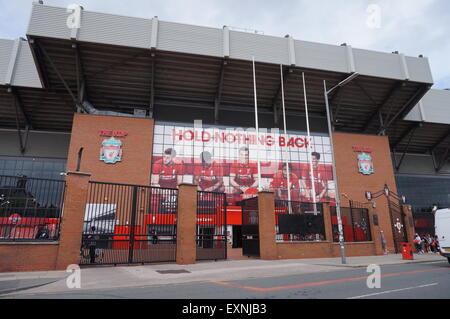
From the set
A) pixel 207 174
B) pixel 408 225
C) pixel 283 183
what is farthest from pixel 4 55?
pixel 408 225

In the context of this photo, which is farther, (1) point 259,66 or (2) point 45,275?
(1) point 259,66

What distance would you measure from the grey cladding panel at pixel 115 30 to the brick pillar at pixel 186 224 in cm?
1863

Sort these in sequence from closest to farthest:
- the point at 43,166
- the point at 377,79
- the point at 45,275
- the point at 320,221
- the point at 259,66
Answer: the point at 45,275, the point at 320,221, the point at 259,66, the point at 377,79, the point at 43,166

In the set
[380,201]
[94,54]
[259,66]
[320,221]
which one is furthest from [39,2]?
[380,201]

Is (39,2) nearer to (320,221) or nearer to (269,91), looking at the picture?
(269,91)

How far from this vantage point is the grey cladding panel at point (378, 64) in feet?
107

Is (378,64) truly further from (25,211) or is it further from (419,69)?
(25,211)

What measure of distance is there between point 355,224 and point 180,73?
22.8 m

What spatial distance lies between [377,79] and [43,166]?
42449 mm

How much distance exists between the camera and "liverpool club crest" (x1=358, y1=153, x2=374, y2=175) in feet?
119

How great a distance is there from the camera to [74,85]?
103 ft

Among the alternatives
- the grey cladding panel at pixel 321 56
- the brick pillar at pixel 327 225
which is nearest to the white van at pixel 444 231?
the brick pillar at pixel 327 225

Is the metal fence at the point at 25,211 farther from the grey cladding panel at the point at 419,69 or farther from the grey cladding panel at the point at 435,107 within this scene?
the grey cladding panel at the point at 435,107

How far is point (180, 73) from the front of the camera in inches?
1236
